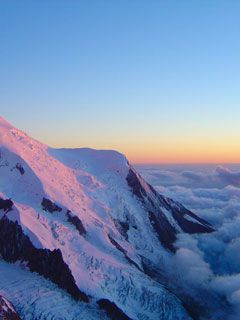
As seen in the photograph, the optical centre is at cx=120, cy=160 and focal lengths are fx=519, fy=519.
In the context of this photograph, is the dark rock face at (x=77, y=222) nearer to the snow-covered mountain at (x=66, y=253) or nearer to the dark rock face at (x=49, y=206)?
the snow-covered mountain at (x=66, y=253)

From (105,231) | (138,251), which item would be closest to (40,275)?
(105,231)

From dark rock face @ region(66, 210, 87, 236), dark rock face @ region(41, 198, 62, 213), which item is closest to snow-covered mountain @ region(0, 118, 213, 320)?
dark rock face @ region(41, 198, 62, 213)

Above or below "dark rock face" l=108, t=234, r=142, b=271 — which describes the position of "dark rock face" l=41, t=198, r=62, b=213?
above

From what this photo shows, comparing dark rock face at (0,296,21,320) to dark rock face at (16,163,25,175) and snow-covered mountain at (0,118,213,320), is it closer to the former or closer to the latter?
snow-covered mountain at (0,118,213,320)

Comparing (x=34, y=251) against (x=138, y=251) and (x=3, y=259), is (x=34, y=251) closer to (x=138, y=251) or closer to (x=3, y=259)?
(x=3, y=259)

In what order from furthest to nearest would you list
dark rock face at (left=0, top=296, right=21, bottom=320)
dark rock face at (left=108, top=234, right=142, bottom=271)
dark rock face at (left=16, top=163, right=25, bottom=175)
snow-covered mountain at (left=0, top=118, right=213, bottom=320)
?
dark rock face at (left=16, top=163, right=25, bottom=175) < dark rock face at (left=108, top=234, right=142, bottom=271) < snow-covered mountain at (left=0, top=118, right=213, bottom=320) < dark rock face at (left=0, top=296, right=21, bottom=320)

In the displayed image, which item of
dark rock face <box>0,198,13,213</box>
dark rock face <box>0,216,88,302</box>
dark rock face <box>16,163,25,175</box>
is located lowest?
dark rock face <box>0,216,88,302</box>
